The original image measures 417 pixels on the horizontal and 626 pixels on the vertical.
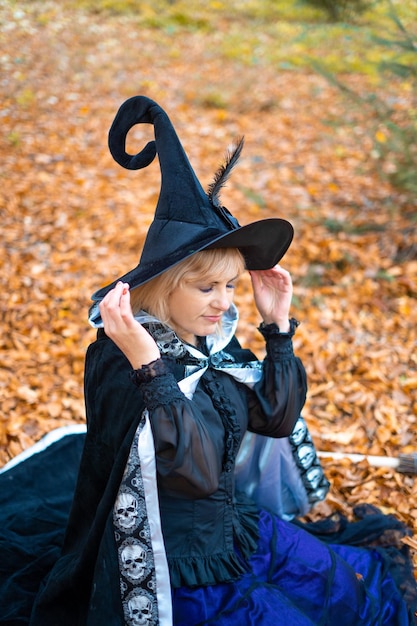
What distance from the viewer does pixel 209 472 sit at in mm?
1978

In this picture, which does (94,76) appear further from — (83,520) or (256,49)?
(83,520)

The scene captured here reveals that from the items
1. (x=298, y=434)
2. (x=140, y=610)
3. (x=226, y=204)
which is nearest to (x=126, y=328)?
(x=140, y=610)

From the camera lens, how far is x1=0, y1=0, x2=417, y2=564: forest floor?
12.8 ft

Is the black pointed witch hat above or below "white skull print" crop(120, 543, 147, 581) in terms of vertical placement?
above

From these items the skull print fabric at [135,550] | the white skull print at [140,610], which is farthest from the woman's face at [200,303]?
the white skull print at [140,610]

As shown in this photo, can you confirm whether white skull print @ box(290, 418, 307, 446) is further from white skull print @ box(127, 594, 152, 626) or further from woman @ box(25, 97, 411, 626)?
white skull print @ box(127, 594, 152, 626)

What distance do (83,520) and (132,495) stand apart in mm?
455

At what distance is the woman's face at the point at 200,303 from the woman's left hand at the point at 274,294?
0.96ft

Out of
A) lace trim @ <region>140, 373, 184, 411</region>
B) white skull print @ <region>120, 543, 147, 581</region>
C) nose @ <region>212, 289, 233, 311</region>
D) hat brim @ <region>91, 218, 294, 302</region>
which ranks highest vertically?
hat brim @ <region>91, 218, 294, 302</region>

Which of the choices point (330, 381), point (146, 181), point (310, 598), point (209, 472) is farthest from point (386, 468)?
point (146, 181)

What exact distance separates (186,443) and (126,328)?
0.42m

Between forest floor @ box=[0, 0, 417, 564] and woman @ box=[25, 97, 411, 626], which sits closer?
woman @ box=[25, 97, 411, 626]

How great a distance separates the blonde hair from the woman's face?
0.06 ft

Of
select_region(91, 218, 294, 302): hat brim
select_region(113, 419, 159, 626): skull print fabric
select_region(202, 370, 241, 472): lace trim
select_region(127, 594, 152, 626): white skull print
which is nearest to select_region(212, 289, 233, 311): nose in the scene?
select_region(91, 218, 294, 302): hat brim
